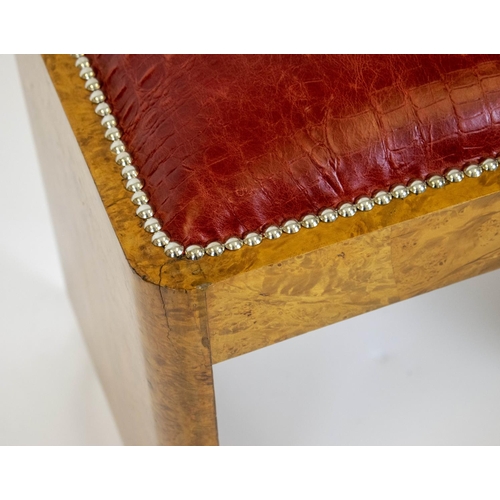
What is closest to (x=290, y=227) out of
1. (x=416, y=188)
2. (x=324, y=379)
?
(x=416, y=188)

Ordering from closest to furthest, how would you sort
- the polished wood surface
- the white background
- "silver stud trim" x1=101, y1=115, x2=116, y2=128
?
the polished wood surface, "silver stud trim" x1=101, y1=115, x2=116, y2=128, the white background

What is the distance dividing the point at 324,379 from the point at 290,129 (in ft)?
1.56

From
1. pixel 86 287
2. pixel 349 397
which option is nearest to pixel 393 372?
pixel 349 397

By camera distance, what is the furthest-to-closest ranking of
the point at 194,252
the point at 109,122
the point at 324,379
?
1. the point at 324,379
2. the point at 109,122
3. the point at 194,252

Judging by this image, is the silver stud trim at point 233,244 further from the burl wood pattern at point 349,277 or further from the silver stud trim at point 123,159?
the silver stud trim at point 123,159

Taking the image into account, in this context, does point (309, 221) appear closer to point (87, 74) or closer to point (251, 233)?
point (251, 233)

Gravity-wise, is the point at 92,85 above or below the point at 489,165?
above

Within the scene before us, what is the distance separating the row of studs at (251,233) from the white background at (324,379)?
38cm

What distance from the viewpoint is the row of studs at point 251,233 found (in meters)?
0.67

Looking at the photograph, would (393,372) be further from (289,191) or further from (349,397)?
(289,191)

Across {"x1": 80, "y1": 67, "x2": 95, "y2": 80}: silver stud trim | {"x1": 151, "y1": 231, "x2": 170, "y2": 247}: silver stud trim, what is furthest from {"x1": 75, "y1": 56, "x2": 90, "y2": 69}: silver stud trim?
{"x1": 151, "y1": 231, "x2": 170, "y2": 247}: silver stud trim

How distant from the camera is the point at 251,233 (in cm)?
69

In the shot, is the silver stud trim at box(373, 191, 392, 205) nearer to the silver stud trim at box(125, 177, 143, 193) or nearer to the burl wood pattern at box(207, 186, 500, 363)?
the burl wood pattern at box(207, 186, 500, 363)

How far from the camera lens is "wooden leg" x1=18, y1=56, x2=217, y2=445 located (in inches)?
26.7
